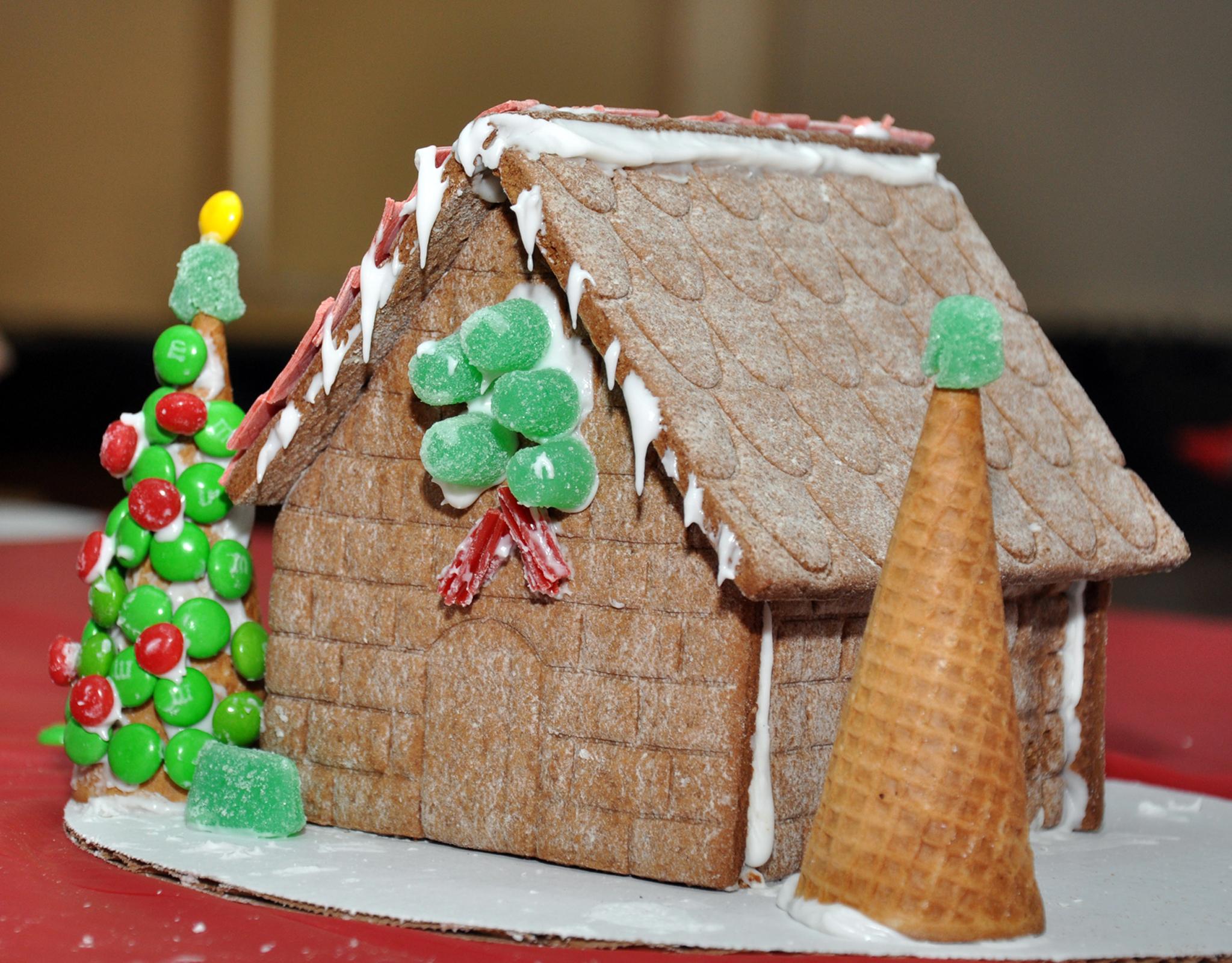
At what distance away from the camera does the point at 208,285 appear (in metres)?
1.91

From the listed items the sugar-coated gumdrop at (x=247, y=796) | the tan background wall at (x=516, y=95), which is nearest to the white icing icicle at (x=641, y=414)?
the sugar-coated gumdrop at (x=247, y=796)

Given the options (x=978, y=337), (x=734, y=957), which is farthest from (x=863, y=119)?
(x=734, y=957)

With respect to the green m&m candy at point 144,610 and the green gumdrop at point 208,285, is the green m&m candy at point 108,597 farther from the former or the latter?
the green gumdrop at point 208,285

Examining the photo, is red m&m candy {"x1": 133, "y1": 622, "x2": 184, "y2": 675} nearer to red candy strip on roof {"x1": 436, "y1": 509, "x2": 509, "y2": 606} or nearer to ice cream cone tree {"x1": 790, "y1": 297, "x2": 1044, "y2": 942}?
red candy strip on roof {"x1": 436, "y1": 509, "x2": 509, "y2": 606}

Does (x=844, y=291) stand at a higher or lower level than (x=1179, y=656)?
higher

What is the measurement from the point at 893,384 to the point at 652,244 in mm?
330

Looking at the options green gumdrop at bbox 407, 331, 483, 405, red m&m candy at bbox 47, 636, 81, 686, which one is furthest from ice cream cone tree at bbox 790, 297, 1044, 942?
red m&m candy at bbox 47, 636, 81, 686

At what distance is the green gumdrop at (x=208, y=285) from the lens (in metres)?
1.91

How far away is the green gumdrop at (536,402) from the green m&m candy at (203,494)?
415 millimetres

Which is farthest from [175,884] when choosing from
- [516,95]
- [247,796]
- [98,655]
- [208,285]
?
[516,95]

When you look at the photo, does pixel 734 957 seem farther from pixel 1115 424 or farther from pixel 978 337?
pixel 1115 424

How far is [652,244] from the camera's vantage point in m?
1.67

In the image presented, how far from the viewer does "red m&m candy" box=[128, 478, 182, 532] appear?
185 cm

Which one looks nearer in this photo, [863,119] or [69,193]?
[863,119]
